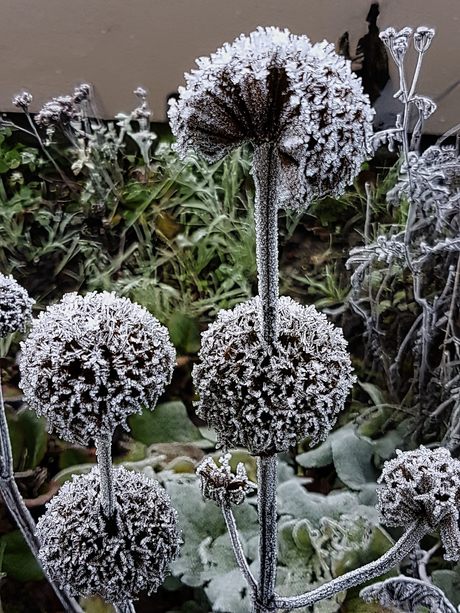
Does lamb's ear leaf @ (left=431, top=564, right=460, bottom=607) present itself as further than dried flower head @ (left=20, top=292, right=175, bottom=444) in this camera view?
Yes

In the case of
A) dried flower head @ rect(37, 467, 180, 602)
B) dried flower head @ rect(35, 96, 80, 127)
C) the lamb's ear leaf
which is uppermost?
dried flower head @ rect(35, 96, 80, 127)

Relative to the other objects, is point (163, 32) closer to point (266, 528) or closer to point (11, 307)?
point (11, 307)

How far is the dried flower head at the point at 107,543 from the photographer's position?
40cm

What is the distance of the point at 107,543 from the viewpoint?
398mm

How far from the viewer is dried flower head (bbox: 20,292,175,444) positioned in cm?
30

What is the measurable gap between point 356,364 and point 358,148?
1.90 feet

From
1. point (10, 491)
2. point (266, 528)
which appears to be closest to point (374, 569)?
point (266, 528)

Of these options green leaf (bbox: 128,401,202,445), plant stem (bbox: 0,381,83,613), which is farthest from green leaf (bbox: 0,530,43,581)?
green leaf (bbox: 128,401,202,445)

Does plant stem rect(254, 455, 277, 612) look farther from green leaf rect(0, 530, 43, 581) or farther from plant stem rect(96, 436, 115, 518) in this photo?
green leaf rect(0, 530, 43, 581)

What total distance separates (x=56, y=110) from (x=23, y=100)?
4 centimetres

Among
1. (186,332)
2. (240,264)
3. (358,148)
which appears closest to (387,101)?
(240,264)

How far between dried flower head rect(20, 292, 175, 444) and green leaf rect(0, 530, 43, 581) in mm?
399

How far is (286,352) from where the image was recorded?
33 cm

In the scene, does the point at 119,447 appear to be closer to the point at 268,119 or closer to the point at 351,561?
the point at 351,561
